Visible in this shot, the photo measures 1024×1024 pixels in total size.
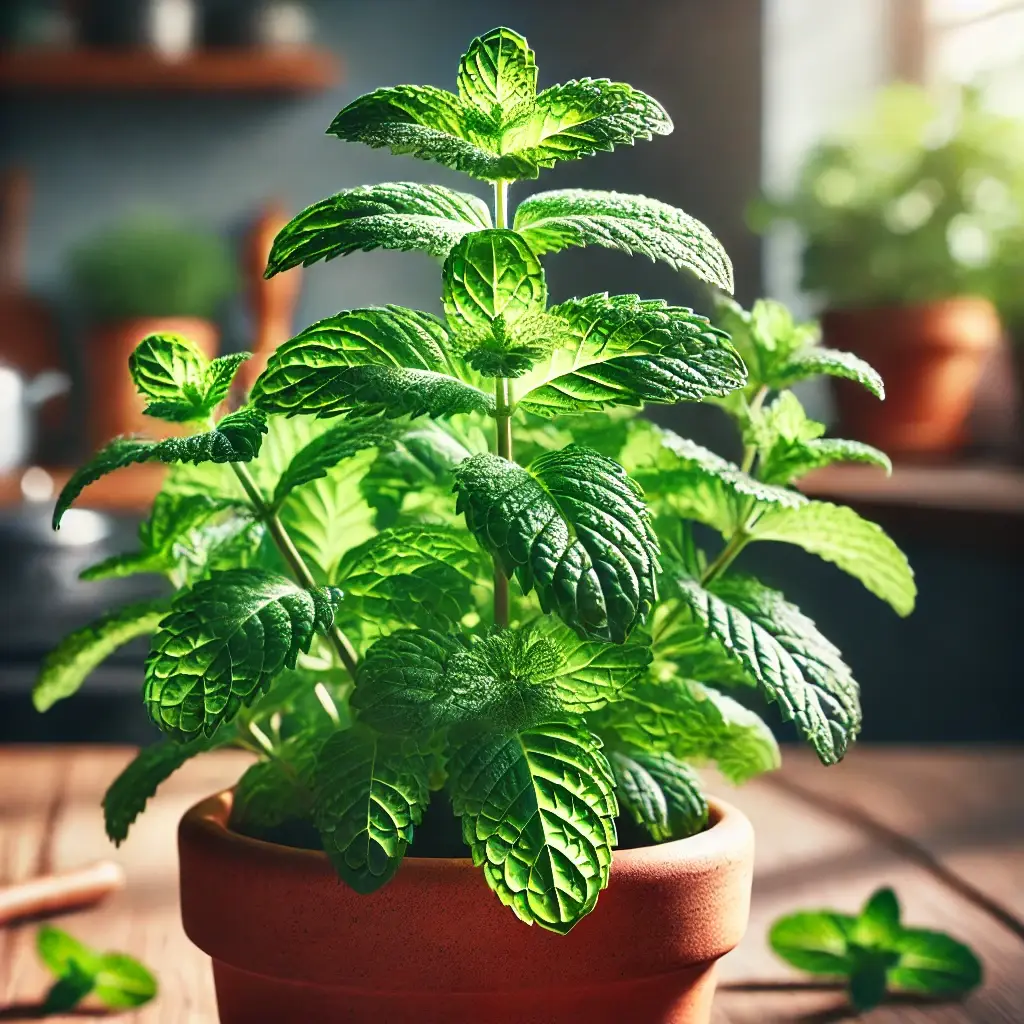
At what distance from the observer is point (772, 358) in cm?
54

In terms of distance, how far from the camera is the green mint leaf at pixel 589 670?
1.48 ft

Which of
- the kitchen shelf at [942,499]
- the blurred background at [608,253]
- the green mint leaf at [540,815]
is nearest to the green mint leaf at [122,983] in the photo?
the green mint leaf at [540,815]

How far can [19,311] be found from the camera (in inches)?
135

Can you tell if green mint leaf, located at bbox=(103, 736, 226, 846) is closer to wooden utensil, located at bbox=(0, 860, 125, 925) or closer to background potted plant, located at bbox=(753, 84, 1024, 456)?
wooden utensil, located at bbox=(0, 860, 125, 925)

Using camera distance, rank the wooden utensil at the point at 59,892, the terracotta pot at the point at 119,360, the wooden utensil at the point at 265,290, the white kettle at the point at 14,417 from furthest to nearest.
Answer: the wooden utensil at the point at 265,290 < the terracotta pot at the point at 119,360 < the white kettle at the point at 14,417 < the wooden utensil at the point at 59,892

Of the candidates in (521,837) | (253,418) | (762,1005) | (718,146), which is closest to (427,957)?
(521,837)

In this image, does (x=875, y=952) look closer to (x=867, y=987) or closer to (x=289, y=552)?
(x=867, y=987)

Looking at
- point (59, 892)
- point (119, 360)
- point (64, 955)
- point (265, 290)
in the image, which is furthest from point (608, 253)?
point (64, 955)

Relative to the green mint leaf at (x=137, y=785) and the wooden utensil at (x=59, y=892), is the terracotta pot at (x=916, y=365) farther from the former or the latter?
the green mint leaf at (x=137, y=785)

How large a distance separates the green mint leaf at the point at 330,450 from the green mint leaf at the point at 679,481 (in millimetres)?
107

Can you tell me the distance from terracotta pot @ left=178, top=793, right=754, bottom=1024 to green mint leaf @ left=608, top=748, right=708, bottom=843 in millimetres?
24

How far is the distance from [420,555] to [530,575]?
109 millimetres

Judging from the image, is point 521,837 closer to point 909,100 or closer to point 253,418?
point 253,418

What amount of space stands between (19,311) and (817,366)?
3.24 meters
